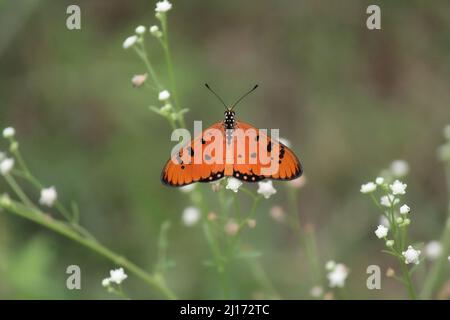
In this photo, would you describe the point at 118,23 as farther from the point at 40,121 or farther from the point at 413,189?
the point at 413,189

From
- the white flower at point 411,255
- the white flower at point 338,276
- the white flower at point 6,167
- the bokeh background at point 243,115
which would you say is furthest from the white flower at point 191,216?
the white flower at point 411,255

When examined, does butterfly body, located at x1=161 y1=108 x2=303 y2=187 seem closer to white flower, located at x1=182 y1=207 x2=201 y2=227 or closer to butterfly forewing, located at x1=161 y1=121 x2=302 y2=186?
butterfly forewing, located at x1=161 y1=121 x2=302 y2=186

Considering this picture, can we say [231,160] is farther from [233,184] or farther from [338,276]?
[338,276]

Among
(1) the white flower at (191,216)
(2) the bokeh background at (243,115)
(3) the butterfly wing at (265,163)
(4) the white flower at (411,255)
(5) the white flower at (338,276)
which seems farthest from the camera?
(2) the bokeh background at (243,115)

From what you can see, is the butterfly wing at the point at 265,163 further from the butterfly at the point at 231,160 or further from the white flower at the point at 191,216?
the white flower at the point at 191,216

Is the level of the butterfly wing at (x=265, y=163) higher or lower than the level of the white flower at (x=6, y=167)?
lower

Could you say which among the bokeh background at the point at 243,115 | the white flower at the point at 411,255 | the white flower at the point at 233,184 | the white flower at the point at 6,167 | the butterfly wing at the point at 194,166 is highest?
the bokeh background at the point at 243,115

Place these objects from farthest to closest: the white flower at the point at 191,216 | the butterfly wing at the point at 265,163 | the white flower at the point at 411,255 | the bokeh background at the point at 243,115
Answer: the bokeh background at the point at 243,115 → the white flower at the point at 191,216 → the butterfly wing at the point at 265,163 → the white flower at the point at 411,255
